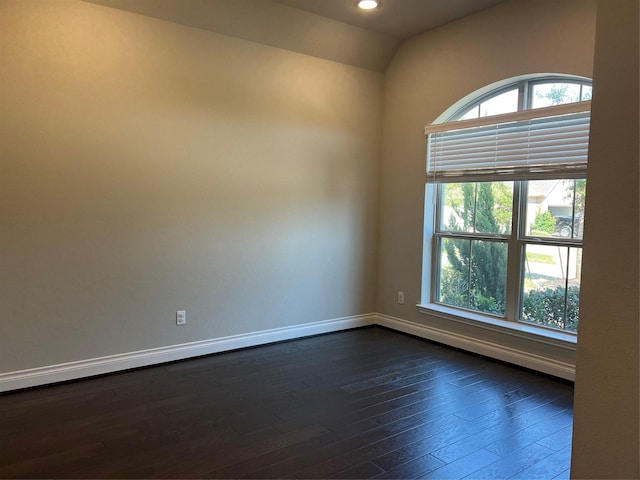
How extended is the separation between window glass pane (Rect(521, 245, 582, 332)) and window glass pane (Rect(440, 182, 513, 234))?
363 mm

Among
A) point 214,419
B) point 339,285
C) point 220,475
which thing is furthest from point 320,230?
point 220,475

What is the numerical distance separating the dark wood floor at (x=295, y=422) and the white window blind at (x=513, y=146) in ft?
5.36

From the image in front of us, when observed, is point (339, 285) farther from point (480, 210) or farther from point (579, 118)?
point (579, 118)

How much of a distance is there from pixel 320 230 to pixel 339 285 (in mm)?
634

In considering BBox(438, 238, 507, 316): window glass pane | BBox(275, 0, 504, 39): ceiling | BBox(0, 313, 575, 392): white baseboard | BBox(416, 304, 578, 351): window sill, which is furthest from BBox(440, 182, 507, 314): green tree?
BBox(275, 0, 504, 39): ceiling

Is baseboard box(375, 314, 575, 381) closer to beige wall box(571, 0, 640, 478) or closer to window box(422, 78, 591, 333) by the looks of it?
window box(422, 78, 591, 333)

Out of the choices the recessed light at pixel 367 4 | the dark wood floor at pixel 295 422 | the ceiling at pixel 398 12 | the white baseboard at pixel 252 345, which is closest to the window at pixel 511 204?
the white baseboard at pixel 252 345

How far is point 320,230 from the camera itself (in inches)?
182

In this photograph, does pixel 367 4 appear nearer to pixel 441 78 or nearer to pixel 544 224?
pixel 441 78

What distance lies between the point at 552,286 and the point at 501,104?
1.62 meters

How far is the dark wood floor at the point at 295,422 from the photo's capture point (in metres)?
2.30

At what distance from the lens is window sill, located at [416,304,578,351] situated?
11.5ft

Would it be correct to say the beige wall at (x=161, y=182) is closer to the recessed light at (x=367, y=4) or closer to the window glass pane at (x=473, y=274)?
the recessed light at (x=367, y=4)

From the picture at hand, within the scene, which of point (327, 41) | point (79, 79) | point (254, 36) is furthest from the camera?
point (327, 41)
